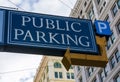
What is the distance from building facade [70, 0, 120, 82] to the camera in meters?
48.4

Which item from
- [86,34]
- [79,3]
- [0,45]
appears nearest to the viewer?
[0,45]

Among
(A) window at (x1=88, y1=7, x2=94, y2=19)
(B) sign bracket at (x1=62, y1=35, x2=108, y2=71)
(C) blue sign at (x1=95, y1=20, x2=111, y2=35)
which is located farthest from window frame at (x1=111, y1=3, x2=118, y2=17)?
(B) sign bracket at (x1=62, y1=35, x2=108, y2=71)

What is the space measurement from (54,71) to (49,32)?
84.7 meters

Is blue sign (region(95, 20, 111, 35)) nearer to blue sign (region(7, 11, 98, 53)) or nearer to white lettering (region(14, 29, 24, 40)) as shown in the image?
blue sign (region(7, 11, 98, 53))

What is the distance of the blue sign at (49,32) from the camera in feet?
34.2

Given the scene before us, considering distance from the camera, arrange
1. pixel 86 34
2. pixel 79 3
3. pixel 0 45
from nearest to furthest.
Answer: pixel 0 45 → pixel 86 34 → pixel 79 3

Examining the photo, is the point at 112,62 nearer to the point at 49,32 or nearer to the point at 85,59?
the point at 85,59

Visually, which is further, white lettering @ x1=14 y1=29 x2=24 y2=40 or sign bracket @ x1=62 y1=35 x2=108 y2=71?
sign bracket @ x1=62 y1=35 x2=108 y2=71

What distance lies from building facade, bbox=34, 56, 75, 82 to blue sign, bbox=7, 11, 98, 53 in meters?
82.5

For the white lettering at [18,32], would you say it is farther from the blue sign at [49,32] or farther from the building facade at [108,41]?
the building facade at [108,41]

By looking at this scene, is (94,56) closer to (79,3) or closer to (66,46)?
(66,46)

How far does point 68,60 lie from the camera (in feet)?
34.2

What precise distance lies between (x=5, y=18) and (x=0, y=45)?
3.21ft

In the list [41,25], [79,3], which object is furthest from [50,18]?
[79,3]
